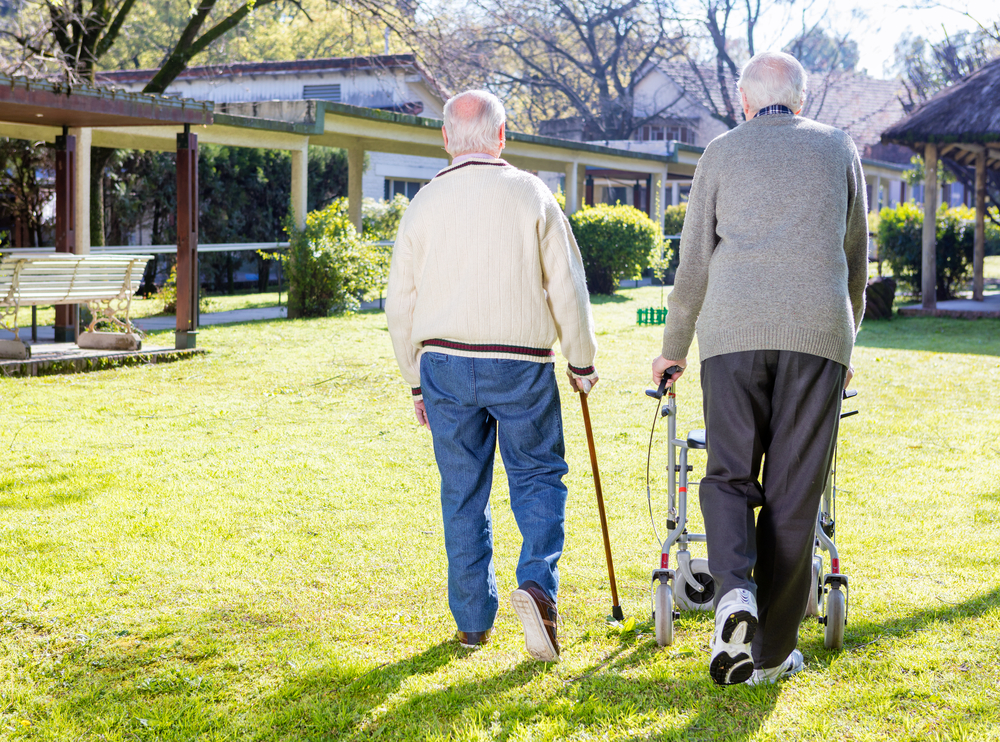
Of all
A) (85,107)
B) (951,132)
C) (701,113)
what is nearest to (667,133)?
(701,113)

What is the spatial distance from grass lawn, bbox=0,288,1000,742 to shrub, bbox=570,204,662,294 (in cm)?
1301

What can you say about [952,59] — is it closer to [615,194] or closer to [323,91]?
[615,194]

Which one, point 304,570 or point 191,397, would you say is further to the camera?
point 191,397

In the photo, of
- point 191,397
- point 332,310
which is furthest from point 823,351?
point 332,310

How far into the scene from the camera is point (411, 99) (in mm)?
25938

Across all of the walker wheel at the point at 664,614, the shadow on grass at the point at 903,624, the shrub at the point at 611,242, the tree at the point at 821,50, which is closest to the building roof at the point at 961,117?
the shrub at the point at 611,242

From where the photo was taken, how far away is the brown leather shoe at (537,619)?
3.24m

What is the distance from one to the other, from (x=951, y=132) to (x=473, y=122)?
14.7 metres

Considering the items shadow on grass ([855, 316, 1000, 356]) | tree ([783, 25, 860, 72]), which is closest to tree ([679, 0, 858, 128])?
tree ([783, 25, 860, 72])

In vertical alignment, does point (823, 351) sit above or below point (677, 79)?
below

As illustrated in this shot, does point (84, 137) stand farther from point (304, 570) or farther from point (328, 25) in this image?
point (328, 25)

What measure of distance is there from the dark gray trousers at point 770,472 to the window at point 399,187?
24.1 metres

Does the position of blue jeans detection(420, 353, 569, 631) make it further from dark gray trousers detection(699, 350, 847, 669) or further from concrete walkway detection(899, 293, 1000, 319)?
concrete walkway detection(899, 293, 1000, 319)

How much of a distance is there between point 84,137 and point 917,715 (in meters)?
11.2
